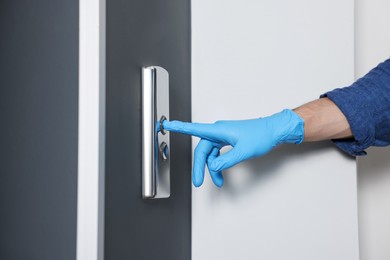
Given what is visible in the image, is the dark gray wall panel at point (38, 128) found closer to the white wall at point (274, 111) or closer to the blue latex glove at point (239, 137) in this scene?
the blue latex glove at point (239, 137)

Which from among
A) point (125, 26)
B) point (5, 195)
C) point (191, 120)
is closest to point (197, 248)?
point (191, 120)

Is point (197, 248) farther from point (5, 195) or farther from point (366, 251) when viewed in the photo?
point (366, 251)

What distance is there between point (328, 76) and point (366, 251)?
705 mm

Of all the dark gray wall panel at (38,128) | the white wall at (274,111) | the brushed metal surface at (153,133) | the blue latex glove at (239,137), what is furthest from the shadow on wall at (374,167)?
the dark gray wall panel at (38,128)

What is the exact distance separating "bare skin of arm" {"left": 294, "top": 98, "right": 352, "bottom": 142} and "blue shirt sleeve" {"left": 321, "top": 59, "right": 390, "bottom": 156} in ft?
0.05

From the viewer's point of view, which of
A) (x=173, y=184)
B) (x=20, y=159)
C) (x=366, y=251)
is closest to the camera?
(x=20, y=159)

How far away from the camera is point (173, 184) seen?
3.41 ft

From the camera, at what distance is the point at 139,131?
0.88 m

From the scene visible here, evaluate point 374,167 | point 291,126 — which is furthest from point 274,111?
point 374,167

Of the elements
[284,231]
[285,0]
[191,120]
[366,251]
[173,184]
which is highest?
[285,0]

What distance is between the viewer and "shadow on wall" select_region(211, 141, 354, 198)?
1.13 meters

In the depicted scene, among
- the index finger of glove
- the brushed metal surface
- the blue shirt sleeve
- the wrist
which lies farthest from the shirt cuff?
the brushed metal surface

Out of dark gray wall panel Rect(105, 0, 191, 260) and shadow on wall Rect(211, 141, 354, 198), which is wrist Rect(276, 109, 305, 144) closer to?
shadow on wall Rect(211, 141, 354, 198)

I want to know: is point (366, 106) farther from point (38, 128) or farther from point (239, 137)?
point (38, 128)
